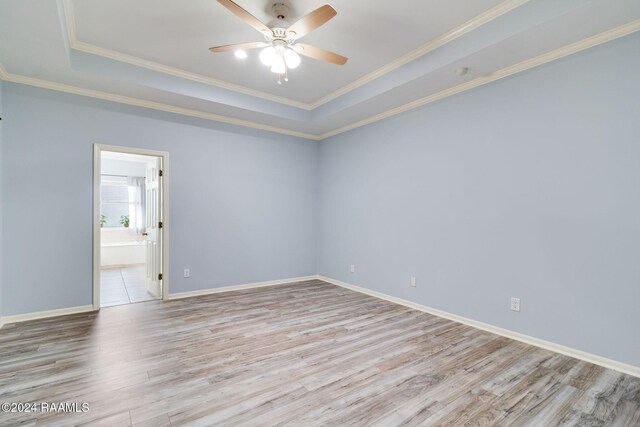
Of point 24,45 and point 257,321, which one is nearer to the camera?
point 24,45

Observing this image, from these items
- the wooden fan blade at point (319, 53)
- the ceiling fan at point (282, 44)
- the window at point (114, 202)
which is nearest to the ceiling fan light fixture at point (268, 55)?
the ceiling fan at point (282, 44)

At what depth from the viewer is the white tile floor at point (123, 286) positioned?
14.7 ft

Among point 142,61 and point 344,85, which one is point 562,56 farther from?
point 142,61

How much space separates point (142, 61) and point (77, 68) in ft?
2.14

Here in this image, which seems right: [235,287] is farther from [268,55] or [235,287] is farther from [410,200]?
[268,55]

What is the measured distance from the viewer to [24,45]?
2818 mm

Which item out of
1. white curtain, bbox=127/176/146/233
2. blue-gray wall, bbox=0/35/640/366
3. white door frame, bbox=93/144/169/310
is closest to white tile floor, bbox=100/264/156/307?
white door frame, bbox=93/144/169/310

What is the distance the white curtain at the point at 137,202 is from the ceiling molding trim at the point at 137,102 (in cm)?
480

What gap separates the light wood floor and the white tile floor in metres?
0.74

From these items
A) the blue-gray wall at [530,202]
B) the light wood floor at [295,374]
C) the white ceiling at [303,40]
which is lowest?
the light wood floor at [295,374]

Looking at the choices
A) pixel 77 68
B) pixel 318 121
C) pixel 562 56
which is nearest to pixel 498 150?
pixel 562 56

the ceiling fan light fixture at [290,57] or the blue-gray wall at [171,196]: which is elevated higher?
the ceiling fan light fixture at [290,57]

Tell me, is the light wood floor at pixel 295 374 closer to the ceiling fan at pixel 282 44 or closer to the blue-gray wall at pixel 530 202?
the blue-gray wall at pixel 530 202

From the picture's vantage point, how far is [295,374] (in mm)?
2432
